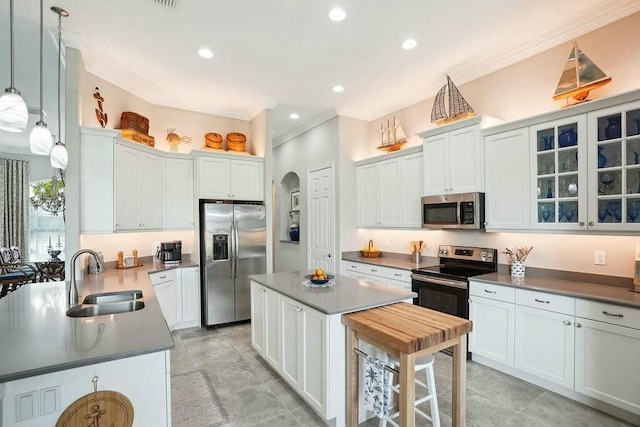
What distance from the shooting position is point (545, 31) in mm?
3006

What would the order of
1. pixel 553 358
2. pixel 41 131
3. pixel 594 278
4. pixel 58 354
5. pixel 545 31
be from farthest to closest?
pixel 545 31
pixel 594 278
pixel 553 358
pixel 41 131
pixel 58 354

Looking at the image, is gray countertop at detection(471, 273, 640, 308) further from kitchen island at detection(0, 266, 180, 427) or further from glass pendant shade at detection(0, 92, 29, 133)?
glass pendant shade at detection(0, 92, 29, 133)

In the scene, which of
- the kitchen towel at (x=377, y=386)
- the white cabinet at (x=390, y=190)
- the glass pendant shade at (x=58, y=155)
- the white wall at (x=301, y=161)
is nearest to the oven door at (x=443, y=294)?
the white cabinet at (x=390, y=190)

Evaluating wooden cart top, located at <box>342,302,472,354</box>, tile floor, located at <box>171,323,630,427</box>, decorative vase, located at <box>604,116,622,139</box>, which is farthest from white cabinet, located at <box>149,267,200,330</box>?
decorative vase, located at <box>604,116,622,139</box>

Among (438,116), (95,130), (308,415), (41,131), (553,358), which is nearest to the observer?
(41,131)

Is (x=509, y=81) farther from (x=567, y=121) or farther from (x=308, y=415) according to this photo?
(x=308, y=415)

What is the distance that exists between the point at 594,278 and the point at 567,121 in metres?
1.40

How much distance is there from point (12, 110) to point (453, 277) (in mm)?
3628

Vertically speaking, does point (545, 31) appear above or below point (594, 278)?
above

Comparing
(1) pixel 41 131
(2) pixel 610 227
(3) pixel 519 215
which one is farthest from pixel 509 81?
(1) pixel 41 131

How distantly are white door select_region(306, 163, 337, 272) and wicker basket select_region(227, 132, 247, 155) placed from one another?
4.56ft

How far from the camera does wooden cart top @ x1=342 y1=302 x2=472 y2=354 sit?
68.3 inches

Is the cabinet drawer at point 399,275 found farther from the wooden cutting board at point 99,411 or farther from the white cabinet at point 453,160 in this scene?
the wooden cutting board at point 99,411

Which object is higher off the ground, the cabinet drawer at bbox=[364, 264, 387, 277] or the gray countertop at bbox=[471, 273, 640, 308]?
the gray countertop at bbox=[471, 273, 640, 308]
